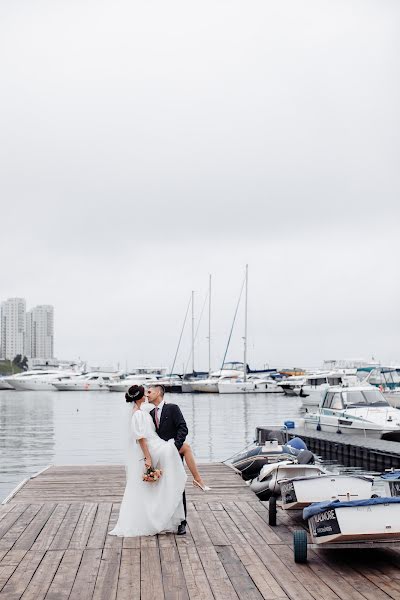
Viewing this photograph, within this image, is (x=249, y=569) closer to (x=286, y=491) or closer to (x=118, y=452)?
(x=286, y=491)

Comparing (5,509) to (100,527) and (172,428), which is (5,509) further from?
(172,428)

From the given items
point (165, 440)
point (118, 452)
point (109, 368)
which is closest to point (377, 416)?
point (118, 452)

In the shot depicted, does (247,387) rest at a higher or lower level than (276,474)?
lower

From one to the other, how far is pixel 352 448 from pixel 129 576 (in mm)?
18698

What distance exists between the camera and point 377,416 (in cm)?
2934

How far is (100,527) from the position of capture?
10023mm

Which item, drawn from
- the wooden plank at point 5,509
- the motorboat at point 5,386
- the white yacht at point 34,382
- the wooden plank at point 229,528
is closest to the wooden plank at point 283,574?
the wooden plank at point 229,528

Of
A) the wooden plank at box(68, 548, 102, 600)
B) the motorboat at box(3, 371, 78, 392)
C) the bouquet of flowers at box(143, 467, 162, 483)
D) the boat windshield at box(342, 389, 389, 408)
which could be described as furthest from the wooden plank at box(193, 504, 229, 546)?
the motorboat at box(3, 371, 78, 392)

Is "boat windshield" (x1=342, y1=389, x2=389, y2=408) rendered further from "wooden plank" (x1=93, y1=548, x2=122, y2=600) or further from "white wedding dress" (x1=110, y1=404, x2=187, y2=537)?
"wooden plank" (x1=93, y1=548, x2=122, y2=600)

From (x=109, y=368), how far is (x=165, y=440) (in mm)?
150910

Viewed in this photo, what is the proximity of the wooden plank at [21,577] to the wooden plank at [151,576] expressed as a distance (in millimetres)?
1123

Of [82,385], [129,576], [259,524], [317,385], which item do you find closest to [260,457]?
[259,524]

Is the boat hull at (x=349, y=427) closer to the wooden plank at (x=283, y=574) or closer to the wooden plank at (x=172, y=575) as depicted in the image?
the wooden plank at (x=283, y=574)

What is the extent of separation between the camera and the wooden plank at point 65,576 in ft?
22.9
